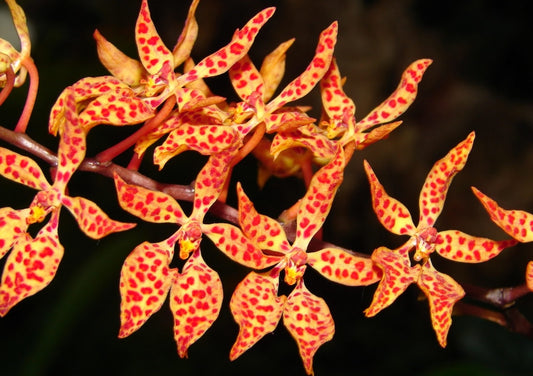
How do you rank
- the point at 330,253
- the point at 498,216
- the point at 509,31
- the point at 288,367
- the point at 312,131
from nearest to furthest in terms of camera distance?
the point at 498,216 < the point at 330,253 < the point at 312,131 < the point at 288,367 < the point at 509,31

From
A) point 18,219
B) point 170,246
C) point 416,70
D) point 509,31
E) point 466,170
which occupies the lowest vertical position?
point 466,170

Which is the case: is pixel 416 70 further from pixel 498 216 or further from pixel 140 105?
pixel 140 105

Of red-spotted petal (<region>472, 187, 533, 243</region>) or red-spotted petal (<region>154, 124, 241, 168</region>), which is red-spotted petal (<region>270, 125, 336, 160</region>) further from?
red-spotted petal (<region>472, 187, 533, 243</region>)

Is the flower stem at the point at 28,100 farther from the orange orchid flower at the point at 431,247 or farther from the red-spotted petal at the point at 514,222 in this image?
the red-spotted petal at the point at 514,222

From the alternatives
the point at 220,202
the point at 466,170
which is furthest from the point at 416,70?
Answer: the point at 466,170

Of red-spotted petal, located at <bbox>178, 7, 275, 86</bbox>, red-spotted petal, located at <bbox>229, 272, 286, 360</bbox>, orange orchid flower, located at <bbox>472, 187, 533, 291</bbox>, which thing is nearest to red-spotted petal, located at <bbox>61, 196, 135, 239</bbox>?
red-spotted petal, located at <bbox>229, 272, 286, 360</bbox>

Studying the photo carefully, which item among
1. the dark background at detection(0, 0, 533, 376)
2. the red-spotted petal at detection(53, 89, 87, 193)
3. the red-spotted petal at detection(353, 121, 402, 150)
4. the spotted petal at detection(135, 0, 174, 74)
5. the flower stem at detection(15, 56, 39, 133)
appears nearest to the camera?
the red-spotted petal at detection(53, 89, 87, 193)

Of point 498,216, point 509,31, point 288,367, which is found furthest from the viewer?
point 509,31

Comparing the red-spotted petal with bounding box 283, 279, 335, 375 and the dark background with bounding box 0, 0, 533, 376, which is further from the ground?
the red-spotted petal with bounding box 283, 279, 335, 375
